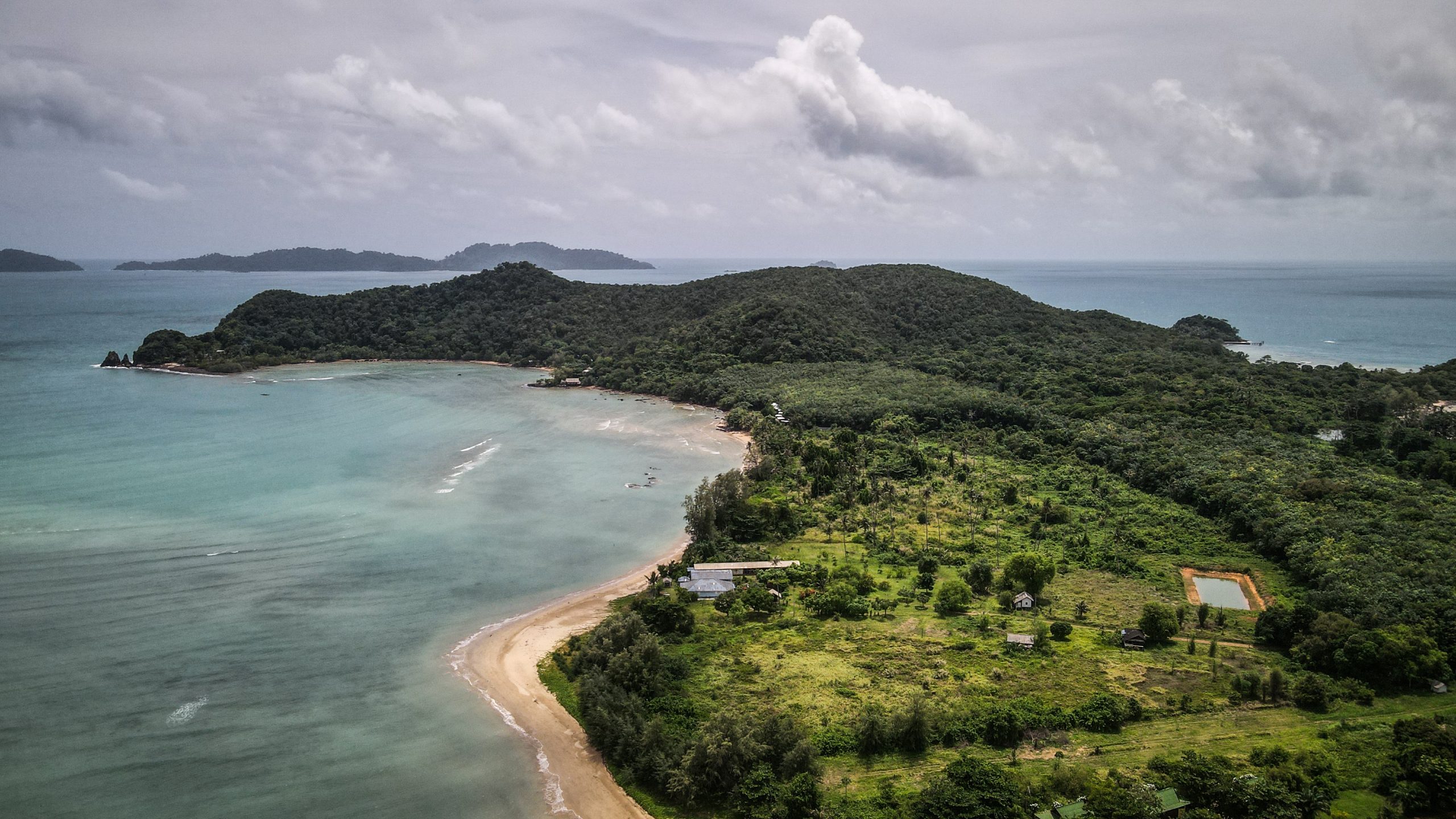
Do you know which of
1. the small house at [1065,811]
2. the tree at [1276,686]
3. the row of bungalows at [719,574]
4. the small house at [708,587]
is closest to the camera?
the small house at [1065,811]

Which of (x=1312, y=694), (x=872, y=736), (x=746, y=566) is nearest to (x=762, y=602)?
(x=746, y=566)

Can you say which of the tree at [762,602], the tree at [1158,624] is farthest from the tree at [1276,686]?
the tree at [762,602]

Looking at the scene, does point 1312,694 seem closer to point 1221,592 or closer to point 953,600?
point 1221,592

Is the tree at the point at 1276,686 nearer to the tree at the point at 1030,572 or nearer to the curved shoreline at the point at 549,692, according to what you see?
the tree at the point at 1030,572

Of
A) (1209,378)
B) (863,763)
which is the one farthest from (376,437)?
(1209,378)

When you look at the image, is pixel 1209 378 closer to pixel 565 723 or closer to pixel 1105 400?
pixel 1105 400

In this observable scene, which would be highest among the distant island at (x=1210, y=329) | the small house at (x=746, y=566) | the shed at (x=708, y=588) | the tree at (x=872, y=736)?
the distant island at (x=1210, y=329)

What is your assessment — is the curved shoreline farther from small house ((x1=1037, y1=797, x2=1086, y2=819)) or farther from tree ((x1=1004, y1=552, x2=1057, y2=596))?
tree ((x1=1004, y1=552, x2=1057, y2=596))
